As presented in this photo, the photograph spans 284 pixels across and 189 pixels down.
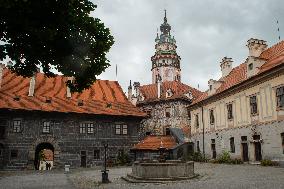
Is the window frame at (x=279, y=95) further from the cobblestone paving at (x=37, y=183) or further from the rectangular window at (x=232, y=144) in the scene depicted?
the cobblestone paving at (x=37, y=183)

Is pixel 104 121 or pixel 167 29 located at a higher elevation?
pixel 167 29

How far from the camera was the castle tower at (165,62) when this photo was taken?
2768 inches

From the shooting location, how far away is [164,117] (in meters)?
47.7

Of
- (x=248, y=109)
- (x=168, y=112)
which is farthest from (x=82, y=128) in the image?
(x=248, y=109)

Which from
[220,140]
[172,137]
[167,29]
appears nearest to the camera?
[220,140]

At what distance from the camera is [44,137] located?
34969mm

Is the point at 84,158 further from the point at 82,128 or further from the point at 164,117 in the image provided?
the point at 164,117

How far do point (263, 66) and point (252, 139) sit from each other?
20.8 feet

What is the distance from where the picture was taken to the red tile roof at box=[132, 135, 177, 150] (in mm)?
37219

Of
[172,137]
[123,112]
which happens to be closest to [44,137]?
[123,112]

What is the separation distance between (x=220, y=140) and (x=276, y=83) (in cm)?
1026

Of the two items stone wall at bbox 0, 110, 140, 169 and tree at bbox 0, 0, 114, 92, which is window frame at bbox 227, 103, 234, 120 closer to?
stone wall at bbox 0, 110, 140, 169

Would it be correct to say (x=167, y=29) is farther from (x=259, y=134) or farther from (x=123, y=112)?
(x=259, y=134)

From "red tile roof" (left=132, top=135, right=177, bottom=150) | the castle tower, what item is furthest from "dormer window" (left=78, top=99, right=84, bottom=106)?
the castle tower
